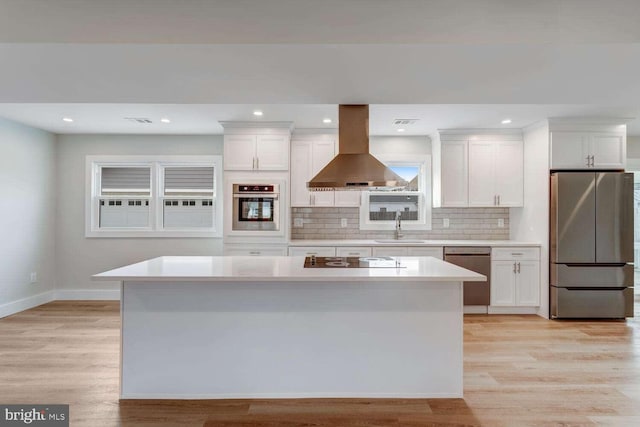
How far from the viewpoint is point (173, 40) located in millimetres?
1914

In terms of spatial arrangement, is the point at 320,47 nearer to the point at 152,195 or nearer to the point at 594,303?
the point at 152,195

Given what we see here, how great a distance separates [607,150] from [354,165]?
3595mm

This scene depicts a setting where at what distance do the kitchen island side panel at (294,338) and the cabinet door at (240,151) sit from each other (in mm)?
2535

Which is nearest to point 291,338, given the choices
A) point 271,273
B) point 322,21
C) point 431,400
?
point 271,273

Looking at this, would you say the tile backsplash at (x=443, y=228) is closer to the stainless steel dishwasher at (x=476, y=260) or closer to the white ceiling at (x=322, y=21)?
the stainless steel dishwasher at (x=476, y=260)

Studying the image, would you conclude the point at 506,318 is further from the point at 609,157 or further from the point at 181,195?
the point at 181,195

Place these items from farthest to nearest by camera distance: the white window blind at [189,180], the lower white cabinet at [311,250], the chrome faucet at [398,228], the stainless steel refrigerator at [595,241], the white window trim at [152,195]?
the white window blind at [189,180]
the white window trim at [152,195]
the chrome faucet at [398,228]
the lower white cabinet at [311,250]
the stainless steel refrigerator at [595,241]

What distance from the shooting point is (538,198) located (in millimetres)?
5035

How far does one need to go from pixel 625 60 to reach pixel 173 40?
2301 millimetres

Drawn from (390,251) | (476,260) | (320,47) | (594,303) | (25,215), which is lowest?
(594,303)

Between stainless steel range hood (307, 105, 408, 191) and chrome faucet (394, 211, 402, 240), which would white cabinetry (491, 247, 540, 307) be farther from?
stainless steel range hood (307, 105, 408, 191)

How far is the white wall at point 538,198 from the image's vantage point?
16.0 feet

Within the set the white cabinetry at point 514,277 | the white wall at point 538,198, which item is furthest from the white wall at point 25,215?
the white wall at point 538,198

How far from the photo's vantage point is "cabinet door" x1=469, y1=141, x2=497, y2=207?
537 centimetres
